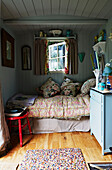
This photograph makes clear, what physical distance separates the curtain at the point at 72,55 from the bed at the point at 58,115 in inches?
47.4

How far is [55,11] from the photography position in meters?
2.97

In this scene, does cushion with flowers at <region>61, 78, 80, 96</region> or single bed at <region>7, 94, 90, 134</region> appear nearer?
single bed at <region>7, 94, 90, 134</region>

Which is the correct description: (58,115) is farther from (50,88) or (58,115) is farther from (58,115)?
(50,88)

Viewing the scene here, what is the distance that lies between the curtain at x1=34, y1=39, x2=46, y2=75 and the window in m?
0.22

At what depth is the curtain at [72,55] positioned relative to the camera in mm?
4062

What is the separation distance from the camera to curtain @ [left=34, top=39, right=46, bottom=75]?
4.08 metres

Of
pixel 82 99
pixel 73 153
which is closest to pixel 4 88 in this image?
pixel 82 99

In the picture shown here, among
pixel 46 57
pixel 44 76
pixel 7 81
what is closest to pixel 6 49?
pixel 7 81

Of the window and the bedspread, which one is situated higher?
the window

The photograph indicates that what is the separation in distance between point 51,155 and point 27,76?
8.14 ft

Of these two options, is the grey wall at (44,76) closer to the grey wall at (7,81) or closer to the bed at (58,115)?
the grey wall at (7,81)

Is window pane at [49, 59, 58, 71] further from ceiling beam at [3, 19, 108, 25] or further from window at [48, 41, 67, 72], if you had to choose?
ceiling beam at [3, 19, 108, 25]

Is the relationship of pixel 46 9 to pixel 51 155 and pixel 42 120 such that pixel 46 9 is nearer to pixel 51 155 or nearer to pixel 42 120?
pixel 42 120

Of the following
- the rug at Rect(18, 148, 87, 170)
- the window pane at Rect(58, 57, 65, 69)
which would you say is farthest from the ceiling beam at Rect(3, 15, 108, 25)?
the rug at Rect(18, 148, 87, 170)
